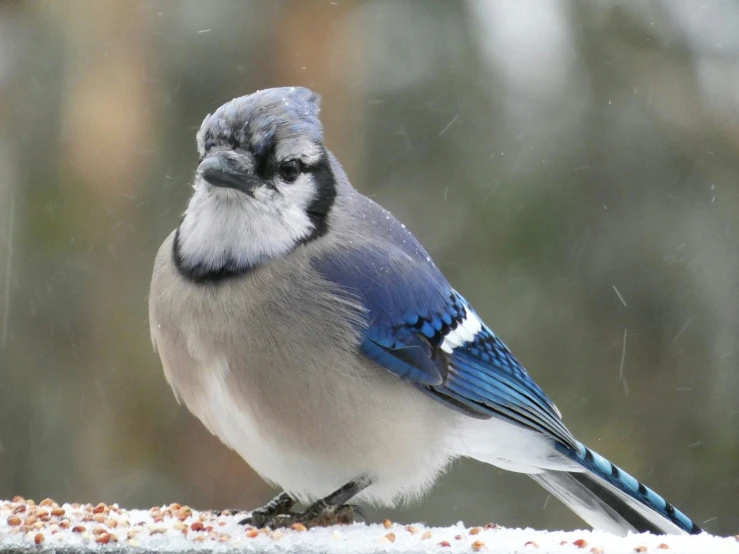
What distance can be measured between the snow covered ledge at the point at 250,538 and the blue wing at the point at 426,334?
1.45 feet

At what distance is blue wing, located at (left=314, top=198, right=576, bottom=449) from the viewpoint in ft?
8.27

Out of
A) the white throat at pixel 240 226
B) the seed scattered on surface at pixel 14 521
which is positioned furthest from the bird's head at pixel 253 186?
the seed scattered on surface at pixel 14 521

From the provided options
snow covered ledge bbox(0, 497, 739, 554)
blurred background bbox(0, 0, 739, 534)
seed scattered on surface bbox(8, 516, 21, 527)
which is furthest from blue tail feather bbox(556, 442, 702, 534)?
blurred background bbox(0, 0, 739, 534)

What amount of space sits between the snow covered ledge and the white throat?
591 millimetres

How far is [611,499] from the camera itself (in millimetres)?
2717

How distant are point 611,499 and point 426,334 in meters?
0.65

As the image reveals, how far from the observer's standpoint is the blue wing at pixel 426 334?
2520 millimetres

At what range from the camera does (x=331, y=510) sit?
2.38 m

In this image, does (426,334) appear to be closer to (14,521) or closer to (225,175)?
(225,175)

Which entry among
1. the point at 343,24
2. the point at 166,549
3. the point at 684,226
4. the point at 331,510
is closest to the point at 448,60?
the point at 343,24

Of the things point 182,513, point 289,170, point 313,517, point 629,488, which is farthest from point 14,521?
point 629,488

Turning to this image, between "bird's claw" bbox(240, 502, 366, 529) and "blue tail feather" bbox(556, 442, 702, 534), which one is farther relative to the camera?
"blue tail feather" bbox(556, 442, 702, 534)

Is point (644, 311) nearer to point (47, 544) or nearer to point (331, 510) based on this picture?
point (331, 510)

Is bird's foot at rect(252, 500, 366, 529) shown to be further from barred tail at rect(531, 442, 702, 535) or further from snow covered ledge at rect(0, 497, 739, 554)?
barred tail at rect(531, 442, 702, 535)
